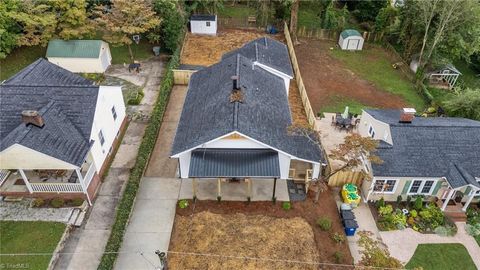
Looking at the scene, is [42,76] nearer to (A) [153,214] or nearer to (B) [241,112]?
(A) [153,214]

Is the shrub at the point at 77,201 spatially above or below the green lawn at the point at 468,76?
below

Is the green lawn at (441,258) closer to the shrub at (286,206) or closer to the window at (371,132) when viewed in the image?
the shrub at (286,206)

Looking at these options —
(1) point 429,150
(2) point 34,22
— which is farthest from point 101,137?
(1) point 429,150

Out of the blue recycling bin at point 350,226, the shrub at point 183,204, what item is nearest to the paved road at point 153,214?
the shrub at point 183,204

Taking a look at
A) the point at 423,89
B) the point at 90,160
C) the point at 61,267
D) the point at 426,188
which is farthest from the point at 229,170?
the point at 423,89

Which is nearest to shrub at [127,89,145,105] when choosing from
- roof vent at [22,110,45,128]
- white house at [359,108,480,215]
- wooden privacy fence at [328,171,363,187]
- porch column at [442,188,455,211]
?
roof vent at [22,110,45,128]

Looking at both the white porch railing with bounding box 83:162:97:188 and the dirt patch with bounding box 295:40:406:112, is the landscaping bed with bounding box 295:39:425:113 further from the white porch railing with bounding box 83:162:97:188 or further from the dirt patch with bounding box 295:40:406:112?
the white porch railing with bounding box 83:162:97:188

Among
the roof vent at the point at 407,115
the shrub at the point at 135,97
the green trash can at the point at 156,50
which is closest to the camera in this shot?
the roof vent at the point at 407,115
